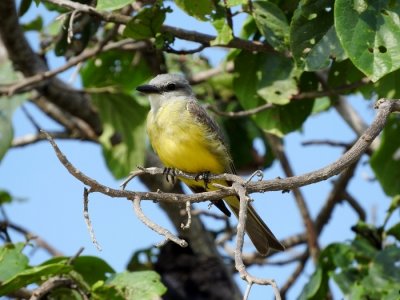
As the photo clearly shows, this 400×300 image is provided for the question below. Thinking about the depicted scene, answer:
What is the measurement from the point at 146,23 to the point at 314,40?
90 centimetres

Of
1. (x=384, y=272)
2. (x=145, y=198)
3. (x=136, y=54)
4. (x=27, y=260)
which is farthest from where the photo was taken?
(x=136, y=54)

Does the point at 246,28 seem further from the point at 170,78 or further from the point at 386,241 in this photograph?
the point at 386,241

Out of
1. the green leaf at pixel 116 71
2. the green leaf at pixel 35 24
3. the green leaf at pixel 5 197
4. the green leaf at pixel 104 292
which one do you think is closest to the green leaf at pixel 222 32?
the green leaf at pixel 104 292

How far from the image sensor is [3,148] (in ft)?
18.9

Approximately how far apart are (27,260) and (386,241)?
2.11m

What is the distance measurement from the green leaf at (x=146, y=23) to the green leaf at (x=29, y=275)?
4.19 ft

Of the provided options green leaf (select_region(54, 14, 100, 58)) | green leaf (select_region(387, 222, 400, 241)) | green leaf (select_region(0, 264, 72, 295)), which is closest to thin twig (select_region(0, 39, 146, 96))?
green leaf (select_region(54, 14, 100, 58))

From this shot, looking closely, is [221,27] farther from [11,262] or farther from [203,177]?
[11,262]

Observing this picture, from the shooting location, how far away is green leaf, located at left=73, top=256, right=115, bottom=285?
4992mm

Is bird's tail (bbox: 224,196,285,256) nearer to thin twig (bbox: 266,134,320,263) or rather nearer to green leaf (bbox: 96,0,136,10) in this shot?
thin twig (bbox: 266,134,320,263)

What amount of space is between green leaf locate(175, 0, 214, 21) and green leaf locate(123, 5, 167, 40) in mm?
215

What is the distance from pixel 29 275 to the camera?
14.4 feet

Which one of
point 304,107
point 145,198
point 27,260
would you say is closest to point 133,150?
point 304,107

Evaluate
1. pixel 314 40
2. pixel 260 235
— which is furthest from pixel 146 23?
pixel 260 235
